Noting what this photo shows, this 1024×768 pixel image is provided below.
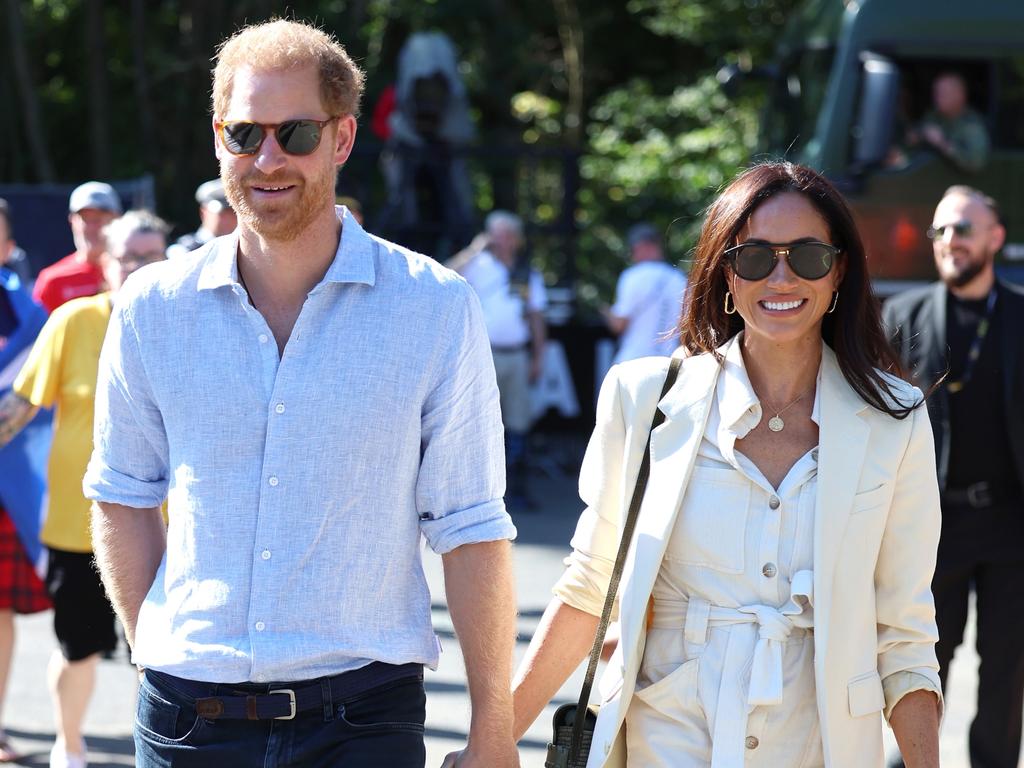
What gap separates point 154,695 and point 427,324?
83cm

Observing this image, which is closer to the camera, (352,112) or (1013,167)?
(352,112)

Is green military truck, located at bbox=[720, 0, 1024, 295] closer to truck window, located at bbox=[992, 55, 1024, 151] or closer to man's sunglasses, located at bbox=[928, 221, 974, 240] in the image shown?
truck window, located at bbox=[992, 55, 1024, 151]

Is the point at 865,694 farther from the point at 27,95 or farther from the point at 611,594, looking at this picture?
the point at 27,95

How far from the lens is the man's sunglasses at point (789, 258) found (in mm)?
3244

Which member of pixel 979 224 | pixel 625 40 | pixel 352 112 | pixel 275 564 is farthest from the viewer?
pixel 625 40

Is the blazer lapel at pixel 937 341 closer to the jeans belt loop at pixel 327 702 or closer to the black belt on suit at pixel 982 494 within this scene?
the black belt on suit at pixel 982 494

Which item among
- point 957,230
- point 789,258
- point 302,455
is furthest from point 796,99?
point 302,455

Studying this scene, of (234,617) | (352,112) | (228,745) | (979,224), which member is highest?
(352,112)

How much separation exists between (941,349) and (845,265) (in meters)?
2.37

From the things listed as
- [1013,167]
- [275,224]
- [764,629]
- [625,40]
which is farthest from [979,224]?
[625,40]

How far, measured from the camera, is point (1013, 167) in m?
12.5

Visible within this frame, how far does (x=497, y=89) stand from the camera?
23.5 meters

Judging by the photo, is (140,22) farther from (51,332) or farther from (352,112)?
(352,112)

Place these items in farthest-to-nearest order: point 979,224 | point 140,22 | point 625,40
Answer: point 625,40 < point 140,22 < point 979,224
